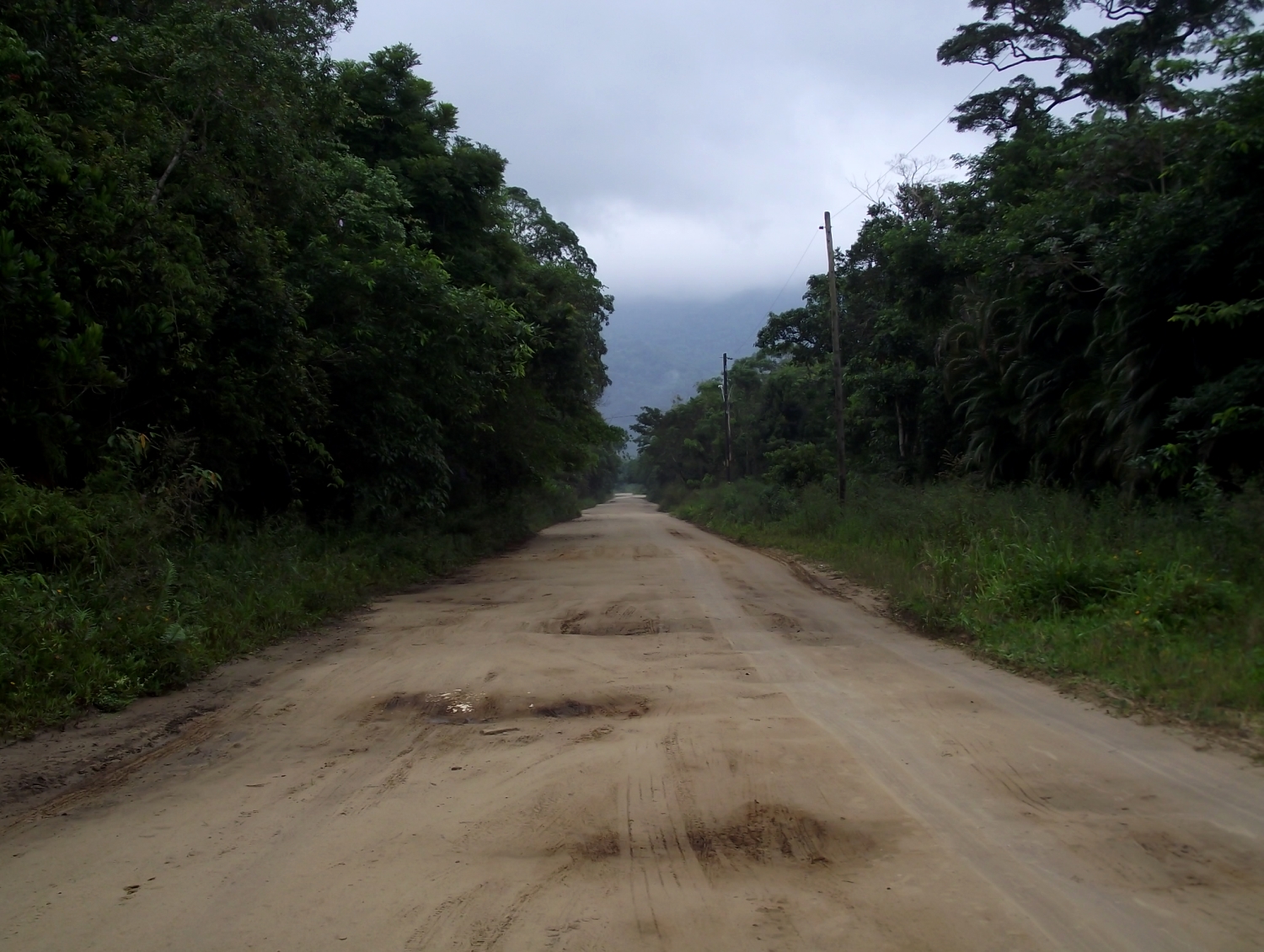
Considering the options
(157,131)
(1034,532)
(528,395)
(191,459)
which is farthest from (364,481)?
(1034,532)

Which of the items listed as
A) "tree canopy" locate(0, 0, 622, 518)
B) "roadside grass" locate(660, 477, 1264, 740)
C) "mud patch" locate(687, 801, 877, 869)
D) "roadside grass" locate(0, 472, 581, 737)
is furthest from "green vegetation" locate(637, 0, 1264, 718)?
"tree canopy" locate(0, 0, 622, 518)

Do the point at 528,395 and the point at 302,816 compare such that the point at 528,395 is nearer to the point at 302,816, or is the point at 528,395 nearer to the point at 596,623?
the point at 596,623

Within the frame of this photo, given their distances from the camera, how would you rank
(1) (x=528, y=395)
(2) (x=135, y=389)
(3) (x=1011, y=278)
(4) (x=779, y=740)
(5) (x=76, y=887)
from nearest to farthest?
(5) (x=76, y=887), (4) (x=779, y=740), (2) (x=135, y=389), (3) (x=1011, y=278), (1) (x=528, y=395)

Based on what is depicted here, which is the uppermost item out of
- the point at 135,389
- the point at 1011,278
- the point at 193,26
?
the point at 193,26

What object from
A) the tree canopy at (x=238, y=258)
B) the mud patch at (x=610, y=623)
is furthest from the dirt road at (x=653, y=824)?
the tree canopy at (x=238, y=258)

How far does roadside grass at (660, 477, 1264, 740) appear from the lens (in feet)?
24.3

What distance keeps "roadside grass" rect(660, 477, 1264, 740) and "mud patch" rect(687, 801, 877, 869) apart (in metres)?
3.44

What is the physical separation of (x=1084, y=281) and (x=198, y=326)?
617 inches

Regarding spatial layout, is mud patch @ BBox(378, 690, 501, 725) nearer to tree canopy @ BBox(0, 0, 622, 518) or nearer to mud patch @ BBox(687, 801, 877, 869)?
mud patch @ BBox(687, 801, 877, 869)

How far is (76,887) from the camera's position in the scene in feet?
14.0

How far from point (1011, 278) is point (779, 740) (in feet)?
53.0

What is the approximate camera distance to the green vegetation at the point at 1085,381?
374 inches

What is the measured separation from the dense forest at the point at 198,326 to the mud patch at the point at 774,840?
513 centimetres

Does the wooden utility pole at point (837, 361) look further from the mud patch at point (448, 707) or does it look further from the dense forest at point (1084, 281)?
the mud patch at point (448, 707)
